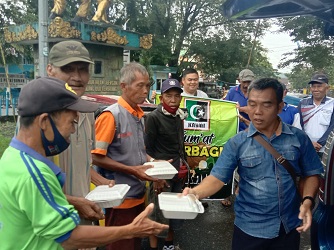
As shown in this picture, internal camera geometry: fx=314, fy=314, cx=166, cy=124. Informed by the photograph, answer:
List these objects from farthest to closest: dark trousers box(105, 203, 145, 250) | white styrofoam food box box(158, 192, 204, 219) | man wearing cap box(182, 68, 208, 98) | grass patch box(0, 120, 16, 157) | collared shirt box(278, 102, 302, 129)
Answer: grass patch box(0, 120, 16, 157) → man wearing cap box(182, 68, 208, 98) → collared shirt box(278, 102, 302, 129) → dark trousers box(105, 203, 145, 250) → white styrofoam food box box(158, 192, 204, 219)

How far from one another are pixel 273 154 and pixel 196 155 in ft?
7.61

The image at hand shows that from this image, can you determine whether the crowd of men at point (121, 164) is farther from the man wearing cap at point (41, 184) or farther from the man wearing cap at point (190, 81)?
the man wearing cap at point (190, 81)

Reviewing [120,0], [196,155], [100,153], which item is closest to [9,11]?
[120,0]

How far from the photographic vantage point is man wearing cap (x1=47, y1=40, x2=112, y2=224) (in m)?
1.77

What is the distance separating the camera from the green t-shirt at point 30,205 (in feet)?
3.88

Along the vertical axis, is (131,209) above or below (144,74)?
below

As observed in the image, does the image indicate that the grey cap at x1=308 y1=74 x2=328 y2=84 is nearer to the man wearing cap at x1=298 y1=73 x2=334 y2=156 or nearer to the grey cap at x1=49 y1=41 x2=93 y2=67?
the man wearing cap at x1=298 y1=73 x2=334 y2=156

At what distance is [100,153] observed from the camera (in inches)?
94.0

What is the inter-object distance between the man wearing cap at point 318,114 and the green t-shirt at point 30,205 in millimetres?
3865

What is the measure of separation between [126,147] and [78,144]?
617 millimetres

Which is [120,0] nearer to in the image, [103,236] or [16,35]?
[16,35]

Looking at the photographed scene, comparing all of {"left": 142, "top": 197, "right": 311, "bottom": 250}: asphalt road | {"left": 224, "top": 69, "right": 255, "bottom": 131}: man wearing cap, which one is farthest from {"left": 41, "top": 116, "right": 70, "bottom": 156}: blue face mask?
{"left": 224, "top": 69, "right": 255, "bottom": 131}: man wearing cap

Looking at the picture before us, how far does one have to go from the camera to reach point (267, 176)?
2.00 metres

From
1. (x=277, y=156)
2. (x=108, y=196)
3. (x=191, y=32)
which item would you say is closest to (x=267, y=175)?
(x=277, y=156)
